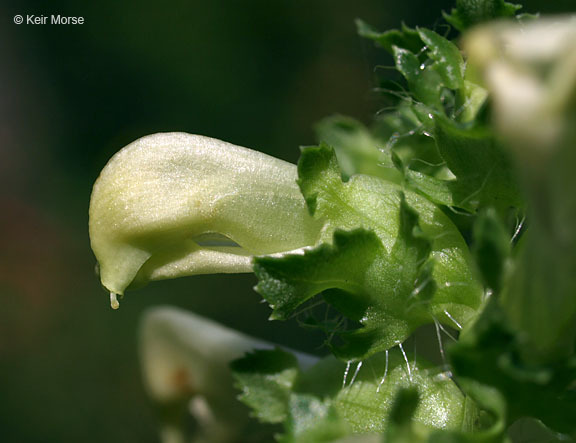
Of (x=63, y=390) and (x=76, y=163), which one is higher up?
(x=76, y=163)

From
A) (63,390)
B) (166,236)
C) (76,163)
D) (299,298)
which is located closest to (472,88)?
(299,298)

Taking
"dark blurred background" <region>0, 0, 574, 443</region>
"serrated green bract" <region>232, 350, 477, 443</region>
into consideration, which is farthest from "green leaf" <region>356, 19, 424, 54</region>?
"dark blurred background" <region>0, 0, 574, 443</region>

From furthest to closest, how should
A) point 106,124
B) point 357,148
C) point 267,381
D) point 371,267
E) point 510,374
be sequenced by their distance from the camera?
point 106,124
point 357,148
point 267,381
point 371,267
point 510,374

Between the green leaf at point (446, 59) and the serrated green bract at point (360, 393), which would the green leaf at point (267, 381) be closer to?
the serrated green bract at point (360, 393)

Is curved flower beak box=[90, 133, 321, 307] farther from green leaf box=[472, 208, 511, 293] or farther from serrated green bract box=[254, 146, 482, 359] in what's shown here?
green leaf box=[472, 208, 511, 293]

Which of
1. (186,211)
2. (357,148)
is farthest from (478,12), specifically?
(186,211)

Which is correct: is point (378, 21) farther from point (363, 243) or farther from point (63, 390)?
point (363, 243)

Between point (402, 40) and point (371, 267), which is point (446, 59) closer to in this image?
point (402, 40)
